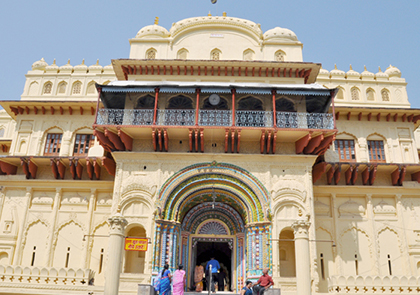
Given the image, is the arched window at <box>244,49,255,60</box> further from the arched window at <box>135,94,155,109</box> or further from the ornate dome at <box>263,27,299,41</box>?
the arched window at <box>135,94,155,109</box>

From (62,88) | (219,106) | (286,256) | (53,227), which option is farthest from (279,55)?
(53,227)

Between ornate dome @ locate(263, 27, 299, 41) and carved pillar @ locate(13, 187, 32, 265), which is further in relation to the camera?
ornate dome @ locate(263, 27, 299, 41)

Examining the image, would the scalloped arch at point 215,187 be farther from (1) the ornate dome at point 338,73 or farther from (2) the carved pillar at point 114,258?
(1) the ornate dome at point 338,73

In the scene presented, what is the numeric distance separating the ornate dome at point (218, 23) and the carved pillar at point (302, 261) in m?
12.2

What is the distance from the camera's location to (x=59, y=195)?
18828mm

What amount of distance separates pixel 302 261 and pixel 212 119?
6903 mm

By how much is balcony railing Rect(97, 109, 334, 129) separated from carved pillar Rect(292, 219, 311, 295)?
17.4ft

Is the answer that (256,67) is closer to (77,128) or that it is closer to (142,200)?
(142,200)

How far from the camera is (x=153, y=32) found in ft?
70.1

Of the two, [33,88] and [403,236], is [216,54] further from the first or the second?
[403,236]

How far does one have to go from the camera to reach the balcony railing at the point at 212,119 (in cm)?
1644

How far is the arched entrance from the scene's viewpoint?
15406 mm

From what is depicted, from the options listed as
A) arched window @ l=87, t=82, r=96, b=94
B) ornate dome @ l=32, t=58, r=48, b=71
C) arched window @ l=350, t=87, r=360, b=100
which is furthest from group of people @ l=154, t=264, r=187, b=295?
ornate dome @ l=32, t=58, r=48, b=71

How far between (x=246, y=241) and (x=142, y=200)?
4483 millimetres
